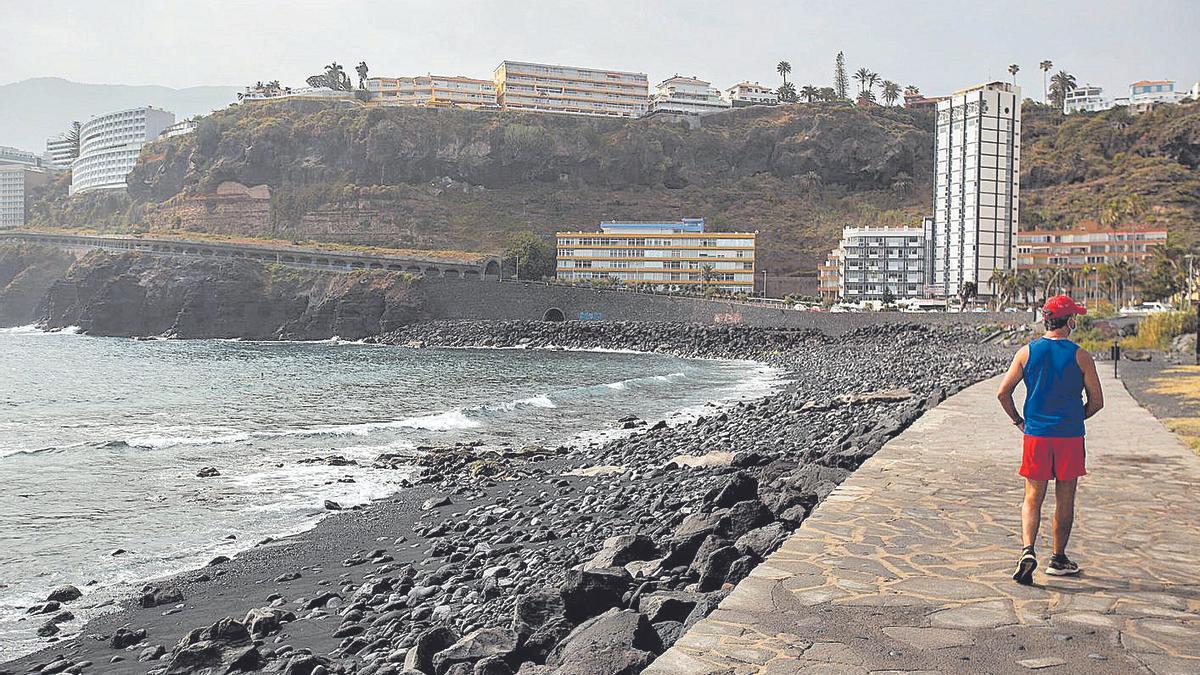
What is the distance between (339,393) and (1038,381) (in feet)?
112

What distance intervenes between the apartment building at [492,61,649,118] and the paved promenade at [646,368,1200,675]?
141592 mm

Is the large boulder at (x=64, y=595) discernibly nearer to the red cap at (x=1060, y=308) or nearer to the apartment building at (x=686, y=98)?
the red cap at (x=1060, y=308)

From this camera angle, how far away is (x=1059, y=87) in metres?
158

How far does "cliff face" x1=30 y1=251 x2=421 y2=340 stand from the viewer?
93.1 meters

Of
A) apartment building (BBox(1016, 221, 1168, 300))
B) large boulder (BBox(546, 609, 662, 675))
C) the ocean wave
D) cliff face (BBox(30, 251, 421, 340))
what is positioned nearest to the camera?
large boulder (BBox(546, 609, 662, 675))

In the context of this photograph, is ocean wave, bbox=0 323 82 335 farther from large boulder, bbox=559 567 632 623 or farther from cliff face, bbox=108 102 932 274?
large boulder, bbox=559 567 632 623

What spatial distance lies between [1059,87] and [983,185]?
3623 inches

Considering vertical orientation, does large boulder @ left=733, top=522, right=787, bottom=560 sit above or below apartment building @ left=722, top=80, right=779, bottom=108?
below

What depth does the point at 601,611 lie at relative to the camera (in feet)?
21.0

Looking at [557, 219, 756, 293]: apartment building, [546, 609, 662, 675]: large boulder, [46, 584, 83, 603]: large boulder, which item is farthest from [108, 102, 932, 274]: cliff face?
[546, 609, 662, 675]: large boulder

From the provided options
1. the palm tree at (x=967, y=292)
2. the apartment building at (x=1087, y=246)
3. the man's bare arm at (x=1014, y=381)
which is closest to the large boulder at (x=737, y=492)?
the man's bare arm at (x=1014, y=381)

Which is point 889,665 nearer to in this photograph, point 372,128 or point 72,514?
point 72,514

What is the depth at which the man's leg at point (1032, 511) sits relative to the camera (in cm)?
569

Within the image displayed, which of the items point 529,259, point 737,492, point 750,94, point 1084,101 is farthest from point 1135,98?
point 737,492
